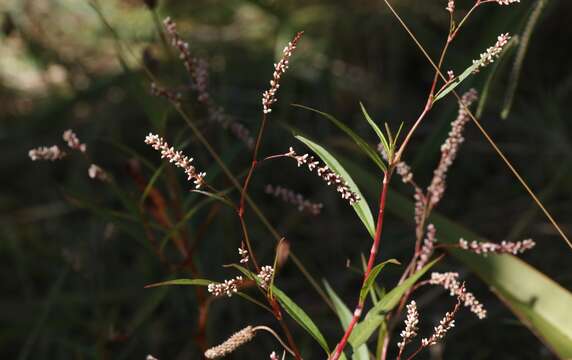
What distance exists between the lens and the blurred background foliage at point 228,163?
1452 mm

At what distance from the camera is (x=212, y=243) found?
1.71 m

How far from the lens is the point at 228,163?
1320 mm

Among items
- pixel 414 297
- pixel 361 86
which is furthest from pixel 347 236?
pixel 361 86

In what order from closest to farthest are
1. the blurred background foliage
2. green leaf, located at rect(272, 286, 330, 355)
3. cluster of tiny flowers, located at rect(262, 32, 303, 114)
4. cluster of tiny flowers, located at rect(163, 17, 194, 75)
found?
cluster of tiny flowers, located at rect(262, 32, 303, 114), green leaf, located at rect(272, 286, 330, 355), cluster of tiny flowers, located at rect(163, 17, 194, 75), the blurred background foliage

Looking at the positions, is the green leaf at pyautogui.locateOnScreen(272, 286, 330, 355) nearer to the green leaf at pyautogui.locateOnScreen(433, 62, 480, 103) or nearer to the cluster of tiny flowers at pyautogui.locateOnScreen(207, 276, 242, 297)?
the cluster of tiny flowers at pyautogui.locateOnScreen(207, 276, 242, 297)

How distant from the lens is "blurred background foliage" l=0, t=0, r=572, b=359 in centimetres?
145

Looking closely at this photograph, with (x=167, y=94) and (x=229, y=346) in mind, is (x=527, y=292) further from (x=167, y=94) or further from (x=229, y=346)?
(x=167, y=94)

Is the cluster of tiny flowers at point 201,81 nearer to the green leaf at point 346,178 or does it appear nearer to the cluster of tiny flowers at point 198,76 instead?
the cluster of tiny flowers at point 198,76

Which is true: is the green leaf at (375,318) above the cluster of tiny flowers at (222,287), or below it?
below

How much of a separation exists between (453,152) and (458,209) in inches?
35.0

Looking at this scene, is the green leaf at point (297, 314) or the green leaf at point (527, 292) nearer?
the green leaf at point (297, 314)

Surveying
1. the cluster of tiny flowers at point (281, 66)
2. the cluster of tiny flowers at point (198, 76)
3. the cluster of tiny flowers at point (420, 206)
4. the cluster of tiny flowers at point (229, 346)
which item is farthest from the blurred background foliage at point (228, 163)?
the cluster of tiny flowers at point (281, 66)

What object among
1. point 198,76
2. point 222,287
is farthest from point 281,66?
point 198,76

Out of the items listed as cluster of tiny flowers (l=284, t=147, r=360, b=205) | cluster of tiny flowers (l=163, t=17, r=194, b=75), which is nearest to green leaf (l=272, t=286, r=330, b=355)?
cluster of tiny flowers (l=284, t=147, r=360, b=205)
